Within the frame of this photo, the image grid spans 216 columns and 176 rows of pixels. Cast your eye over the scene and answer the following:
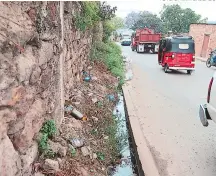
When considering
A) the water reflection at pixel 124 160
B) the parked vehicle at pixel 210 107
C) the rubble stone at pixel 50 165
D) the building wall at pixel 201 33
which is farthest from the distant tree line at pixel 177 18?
the rubble stone at pixel 50 165

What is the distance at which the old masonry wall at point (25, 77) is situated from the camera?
2.60m

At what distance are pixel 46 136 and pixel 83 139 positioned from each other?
3.96 ft

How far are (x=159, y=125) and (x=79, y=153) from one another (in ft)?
9.55

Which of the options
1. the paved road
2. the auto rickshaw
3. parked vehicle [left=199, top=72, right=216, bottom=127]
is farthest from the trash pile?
the auto rickshaw

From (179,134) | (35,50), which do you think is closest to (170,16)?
(179,134)

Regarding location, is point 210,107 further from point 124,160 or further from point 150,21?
point 150,21

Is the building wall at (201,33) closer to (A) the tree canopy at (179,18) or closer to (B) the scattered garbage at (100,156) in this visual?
(A) the tree canopy at (179,18)

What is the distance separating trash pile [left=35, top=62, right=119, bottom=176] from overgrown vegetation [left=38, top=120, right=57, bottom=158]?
0.09m

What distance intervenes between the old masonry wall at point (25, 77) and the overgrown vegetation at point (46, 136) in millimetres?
117

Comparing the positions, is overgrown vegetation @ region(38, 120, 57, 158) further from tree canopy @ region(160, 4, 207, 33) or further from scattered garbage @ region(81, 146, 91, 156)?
tree canopy @ region(160, 4, 207, 33)

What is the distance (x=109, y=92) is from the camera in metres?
9.48

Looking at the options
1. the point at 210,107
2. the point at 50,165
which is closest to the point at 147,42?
the point at 210,107

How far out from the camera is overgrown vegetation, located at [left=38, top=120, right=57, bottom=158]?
3789 millimetres

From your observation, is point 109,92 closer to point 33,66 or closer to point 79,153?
point 79,153
